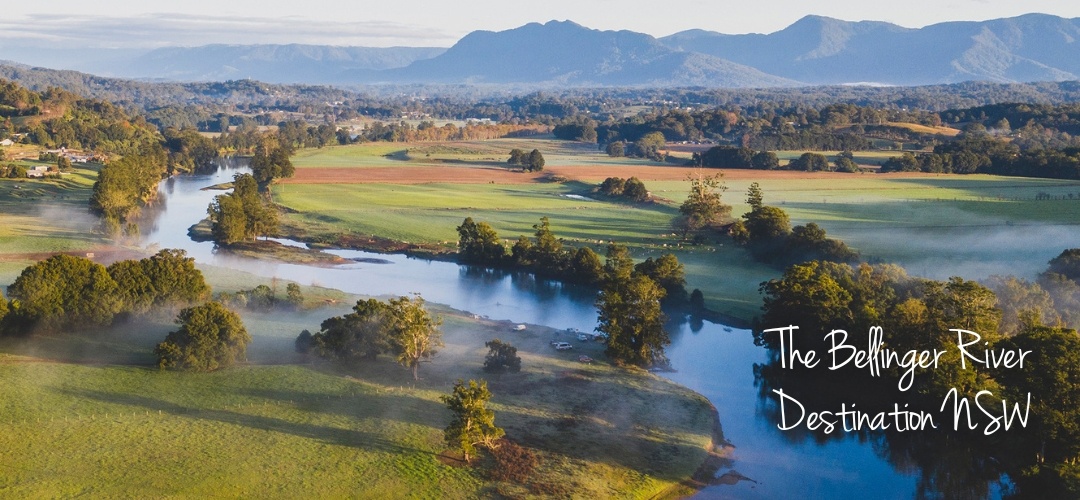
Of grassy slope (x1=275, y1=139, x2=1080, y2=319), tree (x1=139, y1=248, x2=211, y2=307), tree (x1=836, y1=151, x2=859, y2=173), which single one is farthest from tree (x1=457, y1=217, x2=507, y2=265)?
tree (x1=836, y1=151, x2=859, y2=173)

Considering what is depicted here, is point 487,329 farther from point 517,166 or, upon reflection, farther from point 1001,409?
point 517,166

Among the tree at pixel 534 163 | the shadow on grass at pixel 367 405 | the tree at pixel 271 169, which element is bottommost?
the shadow on grass at pixel 367 405

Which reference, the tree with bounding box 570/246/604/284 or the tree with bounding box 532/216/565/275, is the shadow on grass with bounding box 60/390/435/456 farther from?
the tree with bounding box 532/216/565/275

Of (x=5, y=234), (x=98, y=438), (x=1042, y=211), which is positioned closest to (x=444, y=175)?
(x=5, y=234)

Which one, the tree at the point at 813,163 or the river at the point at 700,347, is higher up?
the tree at the point at 813,163

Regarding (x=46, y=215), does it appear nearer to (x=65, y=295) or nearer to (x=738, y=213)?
(x=65, y=295)

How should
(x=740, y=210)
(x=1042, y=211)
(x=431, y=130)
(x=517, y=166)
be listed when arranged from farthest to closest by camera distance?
(x=431, y=130)
(x=517, y=166)
(x=740, y=210)
(x=1042, y=211)

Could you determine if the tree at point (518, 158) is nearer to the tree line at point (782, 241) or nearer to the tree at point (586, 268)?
the tree line at point (782, 241)

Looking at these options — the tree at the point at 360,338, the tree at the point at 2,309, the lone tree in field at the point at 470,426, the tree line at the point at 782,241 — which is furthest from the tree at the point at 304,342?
the tree line at the point at 782,241
